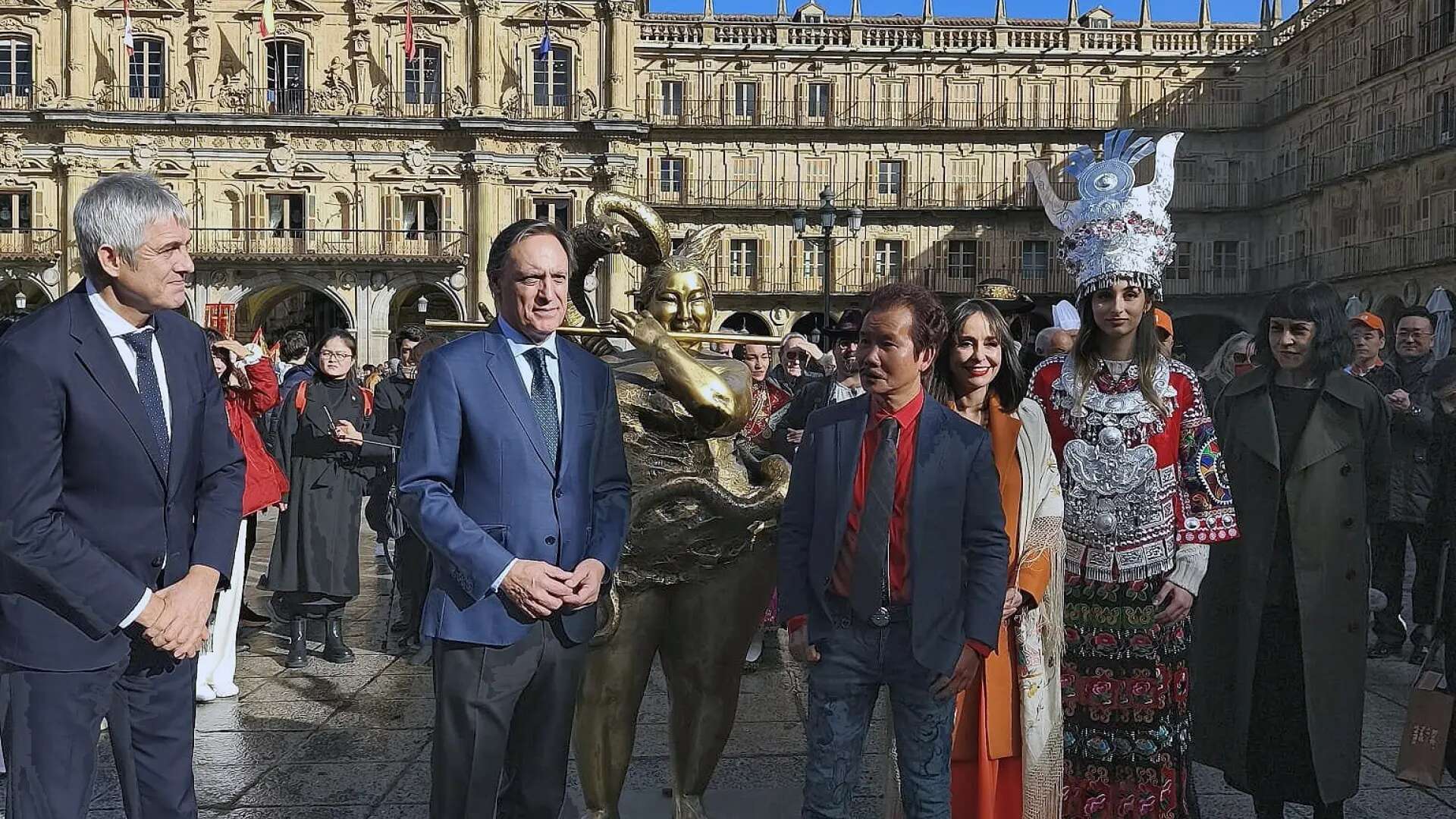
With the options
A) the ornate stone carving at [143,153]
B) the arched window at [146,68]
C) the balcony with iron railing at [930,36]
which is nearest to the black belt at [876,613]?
the ornate stone carving at [143,153]

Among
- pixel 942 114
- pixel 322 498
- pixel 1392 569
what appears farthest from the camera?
pixel 942 114

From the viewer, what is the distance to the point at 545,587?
2.55m

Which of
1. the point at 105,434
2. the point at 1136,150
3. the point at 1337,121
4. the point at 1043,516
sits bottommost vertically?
the point at 1043,516

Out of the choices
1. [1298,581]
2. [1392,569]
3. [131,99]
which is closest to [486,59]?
[131,99]

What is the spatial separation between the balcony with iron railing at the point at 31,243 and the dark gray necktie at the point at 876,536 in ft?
124

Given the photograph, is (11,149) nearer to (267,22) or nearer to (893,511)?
(267,22)

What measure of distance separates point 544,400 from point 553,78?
117ft

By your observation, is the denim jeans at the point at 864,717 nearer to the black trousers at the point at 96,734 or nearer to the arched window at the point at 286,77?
the black trousers at the point at 96,734

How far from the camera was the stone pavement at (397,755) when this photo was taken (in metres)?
4.15

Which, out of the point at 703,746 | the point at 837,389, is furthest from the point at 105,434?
the point at 837,389

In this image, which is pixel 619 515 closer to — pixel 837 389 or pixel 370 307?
pixel 837 389

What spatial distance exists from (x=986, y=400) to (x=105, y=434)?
2.27 meters

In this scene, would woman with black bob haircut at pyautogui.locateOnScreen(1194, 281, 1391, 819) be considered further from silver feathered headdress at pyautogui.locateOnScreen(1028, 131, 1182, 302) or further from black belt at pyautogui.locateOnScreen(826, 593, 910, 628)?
black belt at pyautogui.locateOnScreen(826, 593, 910, 628)

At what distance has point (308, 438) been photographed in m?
6.71
